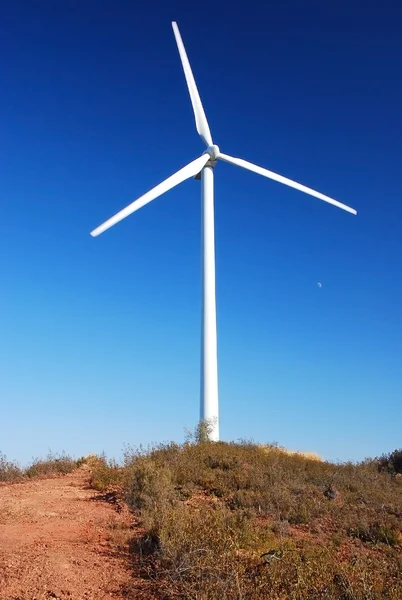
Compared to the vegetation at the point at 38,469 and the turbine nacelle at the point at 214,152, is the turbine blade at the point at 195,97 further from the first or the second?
the vegetation at the point at 38,469

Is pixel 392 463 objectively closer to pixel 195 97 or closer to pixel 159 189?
pixel 159 189

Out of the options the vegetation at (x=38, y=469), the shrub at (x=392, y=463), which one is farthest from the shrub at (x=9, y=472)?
the shrub at (x=392, y=463)

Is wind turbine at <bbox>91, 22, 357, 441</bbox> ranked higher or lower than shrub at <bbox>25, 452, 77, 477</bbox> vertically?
higher

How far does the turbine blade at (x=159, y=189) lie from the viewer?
74.7ft

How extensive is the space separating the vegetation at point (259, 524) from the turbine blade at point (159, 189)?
390 inches

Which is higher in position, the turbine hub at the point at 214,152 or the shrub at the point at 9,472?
the turbine hub at the point at 214,152

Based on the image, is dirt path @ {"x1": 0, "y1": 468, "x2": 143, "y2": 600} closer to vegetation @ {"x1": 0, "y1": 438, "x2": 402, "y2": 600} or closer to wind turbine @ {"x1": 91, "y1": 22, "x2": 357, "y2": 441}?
vegetation @ {"x1": 0, "y1": 438, "x2": 402, "y2": 600}

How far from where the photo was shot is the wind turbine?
2366 cm

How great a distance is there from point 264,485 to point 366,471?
7.51m

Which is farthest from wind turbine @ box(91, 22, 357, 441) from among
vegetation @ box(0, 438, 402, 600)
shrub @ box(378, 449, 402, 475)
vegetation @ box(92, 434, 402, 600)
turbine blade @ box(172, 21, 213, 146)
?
shrub @ box(378, 449, 402, 475)

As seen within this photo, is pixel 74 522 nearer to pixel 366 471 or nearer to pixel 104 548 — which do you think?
pixel 104 548

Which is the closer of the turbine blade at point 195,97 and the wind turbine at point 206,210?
the wind turbine at point 206,210

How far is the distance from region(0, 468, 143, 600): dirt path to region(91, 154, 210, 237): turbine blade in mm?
11869

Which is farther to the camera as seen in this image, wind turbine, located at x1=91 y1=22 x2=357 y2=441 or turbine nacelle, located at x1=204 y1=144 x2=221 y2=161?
turbine nacelle, located at x1=204 y1=144 x2=221 y2=161
